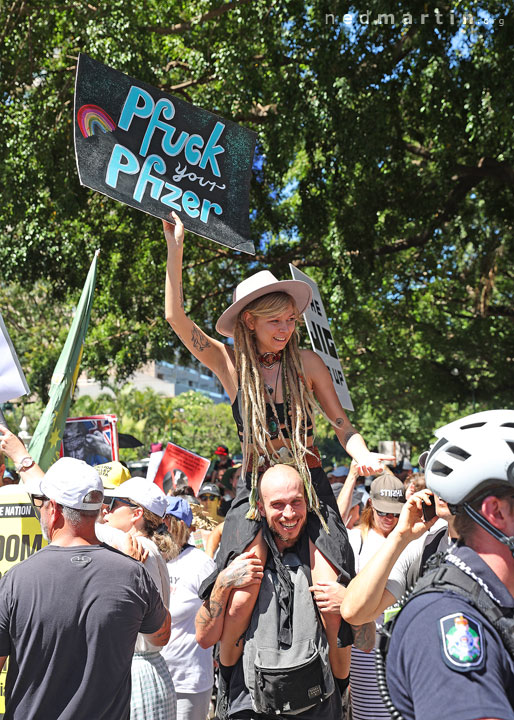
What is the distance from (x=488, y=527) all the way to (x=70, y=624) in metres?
1.91

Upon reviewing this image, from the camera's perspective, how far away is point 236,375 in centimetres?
404

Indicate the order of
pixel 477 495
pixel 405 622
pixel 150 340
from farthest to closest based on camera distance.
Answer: pixel 150 340 → pixel 477 495 → pixel 405 622

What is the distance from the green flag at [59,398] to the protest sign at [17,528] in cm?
45

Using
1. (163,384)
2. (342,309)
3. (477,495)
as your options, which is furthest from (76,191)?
(163,384)

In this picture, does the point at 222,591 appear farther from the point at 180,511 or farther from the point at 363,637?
the point at 180,511

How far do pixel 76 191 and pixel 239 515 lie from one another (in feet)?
32.3

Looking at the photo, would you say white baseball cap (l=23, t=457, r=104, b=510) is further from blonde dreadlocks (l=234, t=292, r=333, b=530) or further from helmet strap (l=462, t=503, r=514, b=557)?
helmet strap (l=462, t=503, r=514, b=557)

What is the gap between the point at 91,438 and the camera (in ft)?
24.5

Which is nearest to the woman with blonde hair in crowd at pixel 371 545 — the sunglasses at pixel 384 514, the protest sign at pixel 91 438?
the sunglasses at pixel 384 514

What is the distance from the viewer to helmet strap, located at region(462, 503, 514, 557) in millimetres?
2053

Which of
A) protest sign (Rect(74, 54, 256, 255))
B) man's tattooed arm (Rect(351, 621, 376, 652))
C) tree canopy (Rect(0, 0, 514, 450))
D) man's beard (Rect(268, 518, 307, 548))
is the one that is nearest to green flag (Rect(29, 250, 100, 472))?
protest sign (Rect(74, 54, 256, 255))

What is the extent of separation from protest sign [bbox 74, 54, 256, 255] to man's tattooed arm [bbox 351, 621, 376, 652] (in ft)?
7.20

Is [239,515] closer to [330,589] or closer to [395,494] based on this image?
[330,589]

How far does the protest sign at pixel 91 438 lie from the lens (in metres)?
7.32
